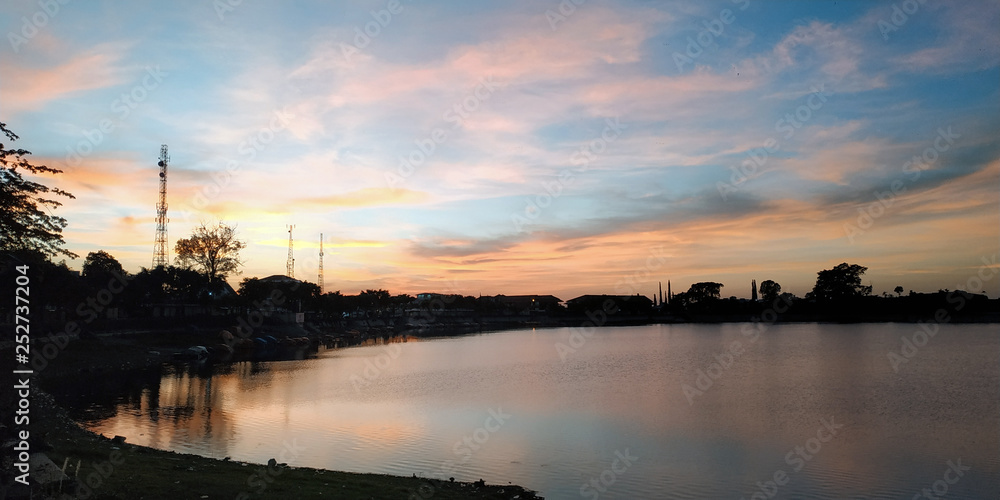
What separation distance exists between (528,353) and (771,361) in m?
41.4

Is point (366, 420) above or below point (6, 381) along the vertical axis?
below

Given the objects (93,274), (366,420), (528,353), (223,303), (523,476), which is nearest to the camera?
(523,476)

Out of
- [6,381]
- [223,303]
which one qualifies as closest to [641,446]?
[6,381]

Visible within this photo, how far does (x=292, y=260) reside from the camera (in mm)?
198500

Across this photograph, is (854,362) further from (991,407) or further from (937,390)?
(991,407)
